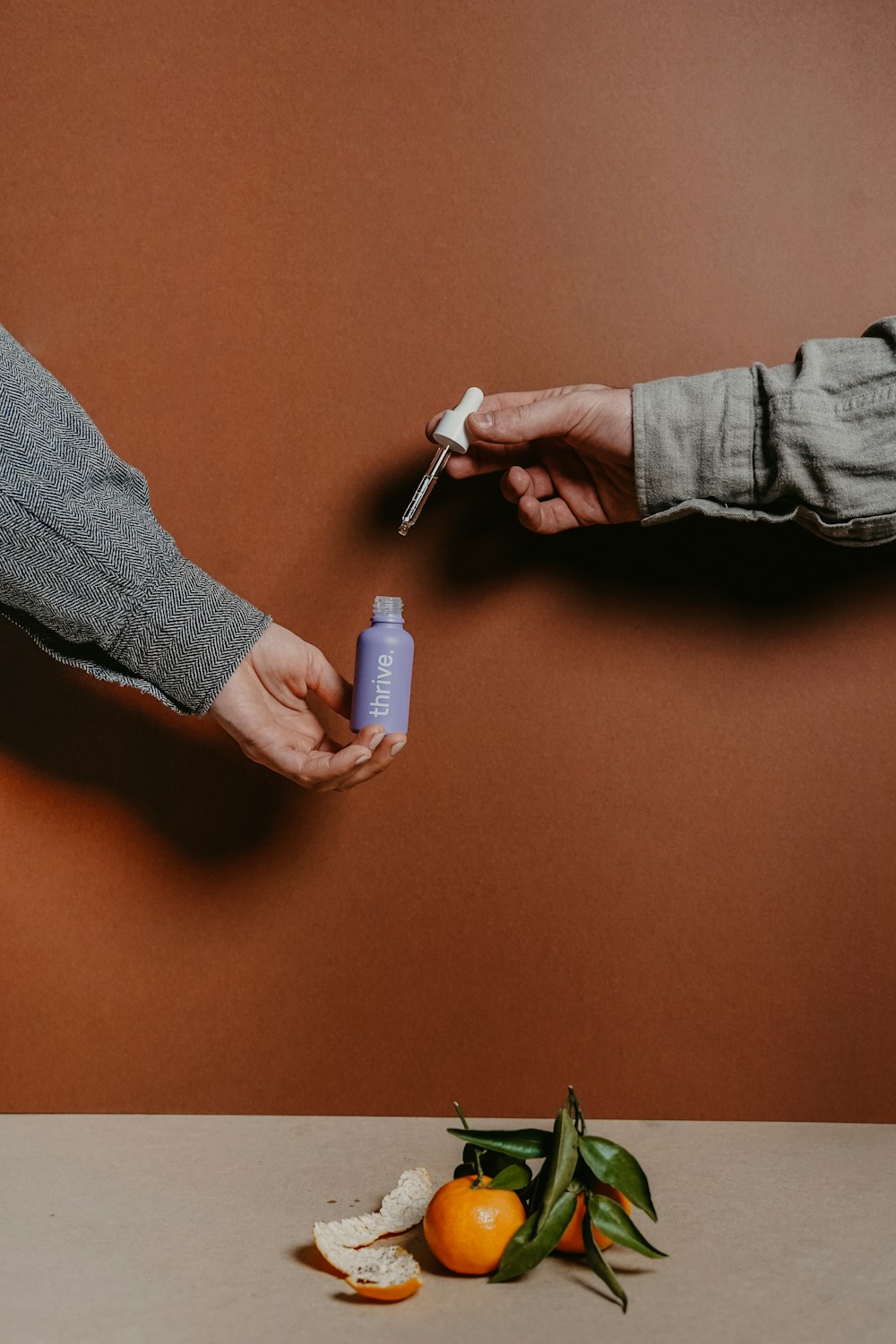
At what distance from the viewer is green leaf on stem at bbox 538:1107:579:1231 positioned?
794 millimetres

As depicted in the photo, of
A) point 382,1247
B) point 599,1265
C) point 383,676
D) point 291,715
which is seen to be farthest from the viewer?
point 291,715

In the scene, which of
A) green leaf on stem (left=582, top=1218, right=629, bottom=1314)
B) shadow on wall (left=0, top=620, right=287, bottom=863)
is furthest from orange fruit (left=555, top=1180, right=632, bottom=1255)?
shadow on wall (left=0, top=620, right=287, bottom=863)

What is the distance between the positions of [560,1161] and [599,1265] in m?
0.08

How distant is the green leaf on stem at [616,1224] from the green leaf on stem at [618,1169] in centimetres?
1

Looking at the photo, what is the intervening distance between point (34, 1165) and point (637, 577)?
90 centimetres

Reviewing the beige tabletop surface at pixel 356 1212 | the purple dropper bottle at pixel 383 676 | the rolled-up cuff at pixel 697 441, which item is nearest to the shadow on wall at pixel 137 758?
the purple dropper bottle at pixel 383 676

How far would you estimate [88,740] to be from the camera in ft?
3.77

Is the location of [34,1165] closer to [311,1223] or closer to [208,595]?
[311,1223]

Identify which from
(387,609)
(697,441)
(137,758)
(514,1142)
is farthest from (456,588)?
(514,1142)

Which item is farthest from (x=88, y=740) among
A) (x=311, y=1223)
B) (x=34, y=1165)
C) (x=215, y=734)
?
(x=311, y=1223)

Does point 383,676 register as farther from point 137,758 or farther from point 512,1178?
point 512,1178

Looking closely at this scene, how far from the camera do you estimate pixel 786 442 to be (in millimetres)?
963

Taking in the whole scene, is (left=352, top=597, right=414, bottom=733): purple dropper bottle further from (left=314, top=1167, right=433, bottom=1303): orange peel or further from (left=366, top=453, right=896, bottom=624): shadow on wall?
(left=314, top=1167, right=433, bottom=1303): orange peel

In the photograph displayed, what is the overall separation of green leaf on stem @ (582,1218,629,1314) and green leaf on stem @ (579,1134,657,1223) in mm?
40
